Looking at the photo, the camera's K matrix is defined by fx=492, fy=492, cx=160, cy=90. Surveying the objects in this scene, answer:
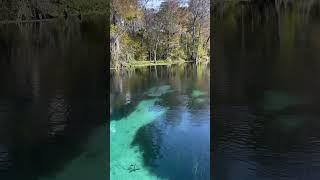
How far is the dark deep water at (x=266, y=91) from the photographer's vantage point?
501 cm

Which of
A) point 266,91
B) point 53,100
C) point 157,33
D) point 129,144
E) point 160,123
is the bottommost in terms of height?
point 129,144

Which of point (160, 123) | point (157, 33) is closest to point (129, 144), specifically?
point (160, 123)

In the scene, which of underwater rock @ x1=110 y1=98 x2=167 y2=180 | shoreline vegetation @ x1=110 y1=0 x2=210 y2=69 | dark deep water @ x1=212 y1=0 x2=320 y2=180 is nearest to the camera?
dark deep water @ x1=212 y1=0 x2=320 y2=180

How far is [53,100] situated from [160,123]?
1.67 m

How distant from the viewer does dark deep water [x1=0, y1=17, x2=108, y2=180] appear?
518cm

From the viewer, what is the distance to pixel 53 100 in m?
6.58

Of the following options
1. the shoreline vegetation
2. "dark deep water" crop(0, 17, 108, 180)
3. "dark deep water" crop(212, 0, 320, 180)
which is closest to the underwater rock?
"dark deep water" crop(0, 17, 108, 180)

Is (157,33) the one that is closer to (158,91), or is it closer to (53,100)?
(158,91)

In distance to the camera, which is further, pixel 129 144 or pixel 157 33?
pixel 157 33

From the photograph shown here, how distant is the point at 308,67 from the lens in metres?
6.53

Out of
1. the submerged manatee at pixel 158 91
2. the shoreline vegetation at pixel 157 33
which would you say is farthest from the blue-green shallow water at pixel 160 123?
the shoreline vegetation at pixel 157 33

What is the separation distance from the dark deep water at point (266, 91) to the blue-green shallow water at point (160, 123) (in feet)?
0.68

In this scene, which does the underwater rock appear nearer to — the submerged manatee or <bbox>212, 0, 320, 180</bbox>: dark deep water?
the submerged manatee

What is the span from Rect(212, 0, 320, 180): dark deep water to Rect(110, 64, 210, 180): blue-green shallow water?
0.68 feet
